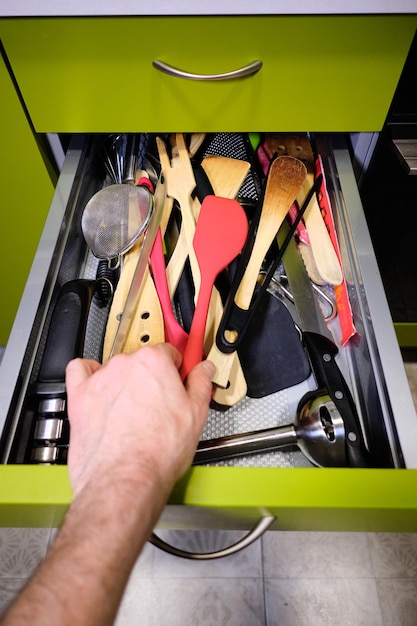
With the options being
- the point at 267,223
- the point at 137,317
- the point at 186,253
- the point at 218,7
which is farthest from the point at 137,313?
the point at 218,7

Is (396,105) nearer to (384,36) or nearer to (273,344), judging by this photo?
(384,36)

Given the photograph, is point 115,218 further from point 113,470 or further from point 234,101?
point 113,470

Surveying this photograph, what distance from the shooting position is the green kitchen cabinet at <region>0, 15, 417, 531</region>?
0.41 meters

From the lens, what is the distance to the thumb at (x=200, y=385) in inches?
17.4

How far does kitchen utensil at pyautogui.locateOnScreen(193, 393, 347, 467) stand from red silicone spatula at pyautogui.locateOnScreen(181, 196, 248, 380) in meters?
0.14

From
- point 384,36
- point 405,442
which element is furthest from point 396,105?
point 405,442

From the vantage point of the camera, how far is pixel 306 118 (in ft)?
2.14

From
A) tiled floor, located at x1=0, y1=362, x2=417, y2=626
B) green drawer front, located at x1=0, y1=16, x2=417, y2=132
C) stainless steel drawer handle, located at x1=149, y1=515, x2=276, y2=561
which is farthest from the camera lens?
tiled floor, located at x1=0, y1=362, x2=417, y2=626

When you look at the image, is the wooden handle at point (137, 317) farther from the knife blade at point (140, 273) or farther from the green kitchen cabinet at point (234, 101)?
the green kitchen cabinet at point (234, 101)

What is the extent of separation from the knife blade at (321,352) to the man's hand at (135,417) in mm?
168

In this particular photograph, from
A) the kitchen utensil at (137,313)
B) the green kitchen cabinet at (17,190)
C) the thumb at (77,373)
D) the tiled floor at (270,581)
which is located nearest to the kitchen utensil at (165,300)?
the kitchen utensil at (137,313)

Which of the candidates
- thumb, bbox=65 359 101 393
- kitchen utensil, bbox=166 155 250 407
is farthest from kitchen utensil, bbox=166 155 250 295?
thumb, bbox=65 359 101 393

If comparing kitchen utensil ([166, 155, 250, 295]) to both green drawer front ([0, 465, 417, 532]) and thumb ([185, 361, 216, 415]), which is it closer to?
thumb ([185, 361, 216, 415])

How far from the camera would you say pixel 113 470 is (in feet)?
1.26
